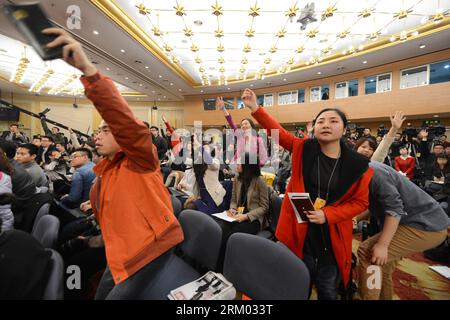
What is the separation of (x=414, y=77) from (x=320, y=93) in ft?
10.6

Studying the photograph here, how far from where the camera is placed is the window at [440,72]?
638 cm

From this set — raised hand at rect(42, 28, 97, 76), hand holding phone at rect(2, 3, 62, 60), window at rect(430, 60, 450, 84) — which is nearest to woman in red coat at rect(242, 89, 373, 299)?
raised hand at rect(42, 28, 97, 76)

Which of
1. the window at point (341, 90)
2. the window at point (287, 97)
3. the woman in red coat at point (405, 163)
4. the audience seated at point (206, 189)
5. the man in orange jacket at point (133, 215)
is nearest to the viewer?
the man in orange jacket at point (133, 215)

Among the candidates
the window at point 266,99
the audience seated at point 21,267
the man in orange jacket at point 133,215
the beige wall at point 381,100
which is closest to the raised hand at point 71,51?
the man in orange jacket at point 133,215

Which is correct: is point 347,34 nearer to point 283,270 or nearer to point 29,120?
point 283,270

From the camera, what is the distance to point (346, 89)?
28.3ft

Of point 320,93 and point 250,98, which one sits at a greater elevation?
point 320,93

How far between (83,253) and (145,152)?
4.00 ft

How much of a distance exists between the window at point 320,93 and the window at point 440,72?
10.8 feet

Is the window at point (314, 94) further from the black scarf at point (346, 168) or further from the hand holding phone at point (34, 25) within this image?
the hand holding phone at point (34, 25)

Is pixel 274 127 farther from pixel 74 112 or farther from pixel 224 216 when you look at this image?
pixel 74 112

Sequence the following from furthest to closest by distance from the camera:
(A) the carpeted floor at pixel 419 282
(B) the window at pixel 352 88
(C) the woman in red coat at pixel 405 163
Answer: (B) the window at pixel 352 88
(C) the woman in red coat at pixel 405 163
(A) the carpeted floor at pixel 419 282

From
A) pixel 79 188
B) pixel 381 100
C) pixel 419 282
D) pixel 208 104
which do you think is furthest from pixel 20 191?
pixel 208 104

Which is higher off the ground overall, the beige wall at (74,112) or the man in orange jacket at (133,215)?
the beige wall at (74,112)
